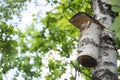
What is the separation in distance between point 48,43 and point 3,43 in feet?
10.0

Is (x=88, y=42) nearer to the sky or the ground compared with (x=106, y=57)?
nearer to the sky

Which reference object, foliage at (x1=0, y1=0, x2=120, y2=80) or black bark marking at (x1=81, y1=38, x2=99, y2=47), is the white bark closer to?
black bark marking at (x1=81, y1=38, x2=99, y2=47)

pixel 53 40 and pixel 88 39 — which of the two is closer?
pixel 88 39

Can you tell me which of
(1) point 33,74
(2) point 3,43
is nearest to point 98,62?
(2) point 3,43

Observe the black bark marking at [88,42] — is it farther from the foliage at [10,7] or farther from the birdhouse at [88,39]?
the foliage at [10,7]

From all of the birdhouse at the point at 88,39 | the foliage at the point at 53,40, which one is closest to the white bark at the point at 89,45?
the birdhouse at the point at 88,39

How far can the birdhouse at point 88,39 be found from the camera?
256 centimetres

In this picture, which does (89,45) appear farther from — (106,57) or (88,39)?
(106,57)

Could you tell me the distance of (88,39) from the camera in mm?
2646

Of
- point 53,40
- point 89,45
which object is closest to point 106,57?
point 89,45

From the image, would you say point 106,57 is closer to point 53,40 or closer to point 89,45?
point 89,45

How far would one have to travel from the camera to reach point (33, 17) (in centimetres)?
950

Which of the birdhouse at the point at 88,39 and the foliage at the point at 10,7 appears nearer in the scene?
the birdhouse at the point at 88,39

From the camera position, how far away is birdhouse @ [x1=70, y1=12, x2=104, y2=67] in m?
2.56
